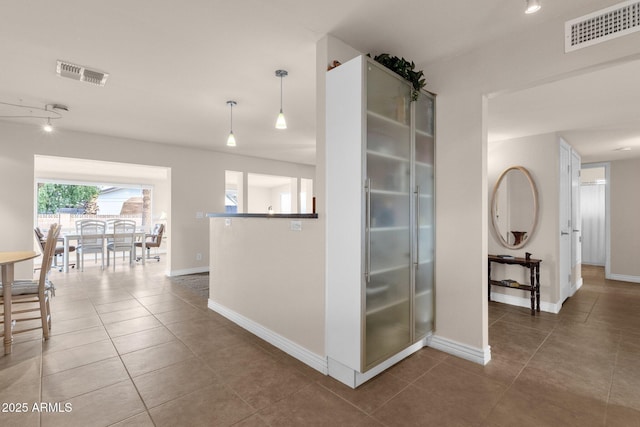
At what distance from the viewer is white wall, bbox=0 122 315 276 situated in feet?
14.0

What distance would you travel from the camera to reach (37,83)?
120 inches

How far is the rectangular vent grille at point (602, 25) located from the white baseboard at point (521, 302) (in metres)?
3.04

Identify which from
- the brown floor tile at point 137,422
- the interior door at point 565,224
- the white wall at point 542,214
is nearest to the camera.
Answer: the brown floor tile at point 137,422

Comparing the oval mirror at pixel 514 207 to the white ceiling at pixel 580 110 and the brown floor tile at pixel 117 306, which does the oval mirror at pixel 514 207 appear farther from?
the brown floor tile at pixel 117 306

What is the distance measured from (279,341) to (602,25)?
3.17 m

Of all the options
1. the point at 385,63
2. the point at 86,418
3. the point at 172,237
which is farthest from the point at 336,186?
the point at 172,237

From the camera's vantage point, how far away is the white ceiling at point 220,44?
196 centimetres

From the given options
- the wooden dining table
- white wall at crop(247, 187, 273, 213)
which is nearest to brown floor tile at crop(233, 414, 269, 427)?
the wooden dining table

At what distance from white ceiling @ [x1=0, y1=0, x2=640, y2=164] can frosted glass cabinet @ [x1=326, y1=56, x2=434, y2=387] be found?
1.27ft

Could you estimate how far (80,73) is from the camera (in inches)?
111

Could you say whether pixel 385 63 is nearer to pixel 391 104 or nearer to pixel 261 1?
pixel 391 104

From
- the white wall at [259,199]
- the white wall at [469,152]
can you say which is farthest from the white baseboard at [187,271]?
the white wall at [259,199]

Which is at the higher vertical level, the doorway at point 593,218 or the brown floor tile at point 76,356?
the doorway at point 593,218

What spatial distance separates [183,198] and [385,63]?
4835 millimetres
